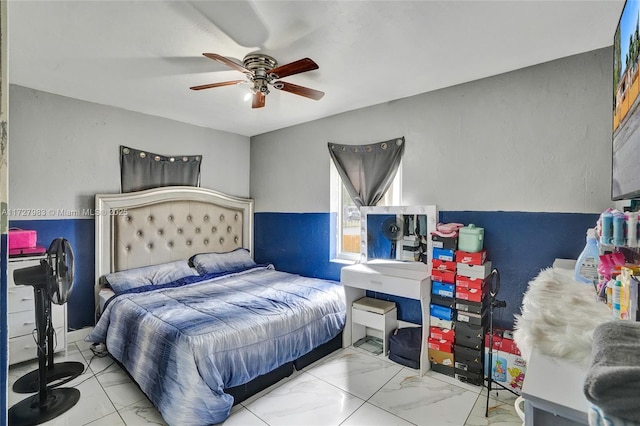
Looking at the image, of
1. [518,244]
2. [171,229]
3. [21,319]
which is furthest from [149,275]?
[518,244]

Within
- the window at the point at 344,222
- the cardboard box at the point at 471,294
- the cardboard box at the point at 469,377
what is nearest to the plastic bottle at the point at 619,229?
the cardboard box at the point at 471,294

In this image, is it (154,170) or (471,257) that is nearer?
(471,257)

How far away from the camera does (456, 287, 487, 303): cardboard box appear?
209 cm

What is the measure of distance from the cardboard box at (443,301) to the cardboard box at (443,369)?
464mm

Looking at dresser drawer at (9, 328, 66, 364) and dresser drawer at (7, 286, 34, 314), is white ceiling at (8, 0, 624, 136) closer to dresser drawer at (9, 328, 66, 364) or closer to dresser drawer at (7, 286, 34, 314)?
dresser drawer at (7, 286, 34, 314)

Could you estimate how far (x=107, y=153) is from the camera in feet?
9.23

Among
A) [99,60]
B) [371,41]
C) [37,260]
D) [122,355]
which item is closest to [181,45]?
[99,60]

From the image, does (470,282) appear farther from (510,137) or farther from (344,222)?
(344,222)

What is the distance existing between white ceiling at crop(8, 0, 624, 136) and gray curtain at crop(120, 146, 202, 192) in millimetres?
659

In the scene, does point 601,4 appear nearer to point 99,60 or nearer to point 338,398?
point 338,398

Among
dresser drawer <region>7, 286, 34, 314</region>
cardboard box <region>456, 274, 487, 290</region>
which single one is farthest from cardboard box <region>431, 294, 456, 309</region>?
dresser drawer <region>7, 286, 34, 314</region>

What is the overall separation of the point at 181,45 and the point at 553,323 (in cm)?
222

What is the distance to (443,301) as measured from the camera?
225 cm

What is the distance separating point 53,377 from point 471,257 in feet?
10.3
